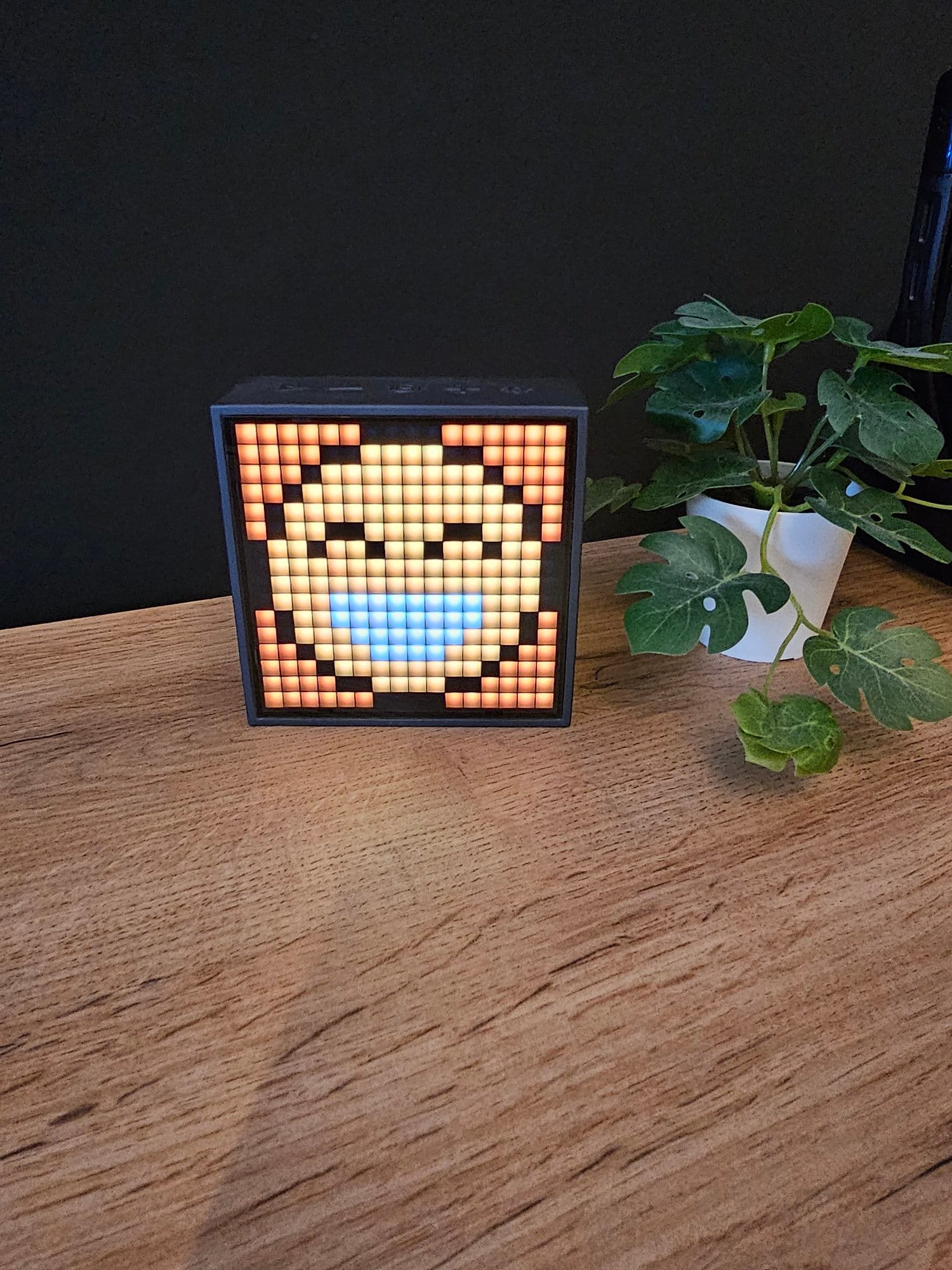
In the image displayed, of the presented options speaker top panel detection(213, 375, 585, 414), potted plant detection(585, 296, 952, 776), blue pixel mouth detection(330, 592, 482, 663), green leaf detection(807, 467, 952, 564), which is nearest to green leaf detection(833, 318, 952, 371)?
potted plant detection(585, 296, 952, 776)

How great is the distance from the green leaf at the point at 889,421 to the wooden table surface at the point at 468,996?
0.24m

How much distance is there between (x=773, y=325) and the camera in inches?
27.1

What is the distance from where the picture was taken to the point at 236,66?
872 millimetres

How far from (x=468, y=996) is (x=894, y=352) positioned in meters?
0.56

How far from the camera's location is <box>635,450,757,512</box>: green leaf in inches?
30.5

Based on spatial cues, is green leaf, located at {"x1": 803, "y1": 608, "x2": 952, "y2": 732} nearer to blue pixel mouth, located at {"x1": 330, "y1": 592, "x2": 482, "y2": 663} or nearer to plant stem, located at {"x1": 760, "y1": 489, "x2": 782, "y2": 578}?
plant stem, located at {"x1": 760, "y1": 489, "x2": 782, "y2": 578}

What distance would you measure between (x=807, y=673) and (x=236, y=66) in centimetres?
81

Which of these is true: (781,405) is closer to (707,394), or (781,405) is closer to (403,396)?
(707,394)

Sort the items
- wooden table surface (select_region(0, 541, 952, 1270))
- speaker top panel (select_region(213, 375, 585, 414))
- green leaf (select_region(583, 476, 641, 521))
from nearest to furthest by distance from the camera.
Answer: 1. wooden table surface (select_region(0, 541, 952, 1270))
2. speaker top panel (select_region(213, 375, 585, 414))
3. green leaf (select_region(583, 476, 641, 521))

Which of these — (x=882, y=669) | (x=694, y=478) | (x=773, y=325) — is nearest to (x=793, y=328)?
(x=773, y=325)

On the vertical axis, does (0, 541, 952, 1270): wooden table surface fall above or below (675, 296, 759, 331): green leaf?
below

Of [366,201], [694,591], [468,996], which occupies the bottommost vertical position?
[468,996]

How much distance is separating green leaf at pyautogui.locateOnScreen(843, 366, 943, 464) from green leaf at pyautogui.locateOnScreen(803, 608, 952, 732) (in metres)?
0.13

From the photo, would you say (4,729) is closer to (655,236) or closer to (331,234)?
(331,234)
